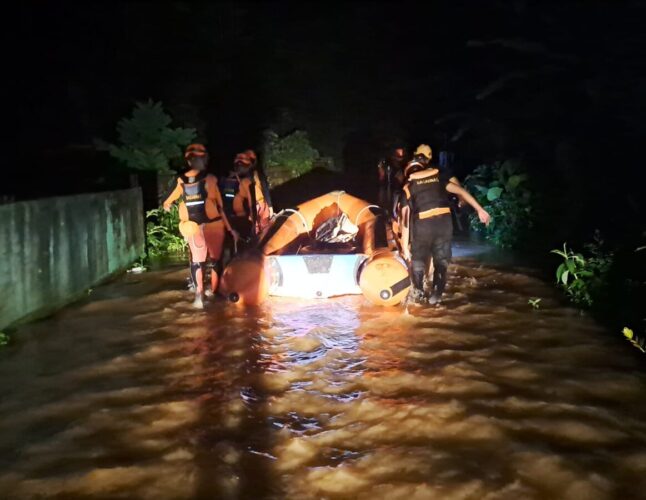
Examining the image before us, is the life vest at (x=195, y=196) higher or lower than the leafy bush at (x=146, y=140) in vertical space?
lower

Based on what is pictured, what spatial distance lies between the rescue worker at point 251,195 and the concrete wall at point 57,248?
78.8 inches

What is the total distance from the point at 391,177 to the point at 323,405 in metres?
6.56

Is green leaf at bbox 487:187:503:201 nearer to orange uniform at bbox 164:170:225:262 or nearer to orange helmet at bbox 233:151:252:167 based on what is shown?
orange helmet at bbox 233:151:252:167

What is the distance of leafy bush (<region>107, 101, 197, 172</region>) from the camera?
1336 centimetres

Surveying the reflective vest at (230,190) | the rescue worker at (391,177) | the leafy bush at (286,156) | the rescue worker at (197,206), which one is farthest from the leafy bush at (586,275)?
the leafy bush at (286,156)

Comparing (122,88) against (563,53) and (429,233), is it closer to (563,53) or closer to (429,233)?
(563,53)

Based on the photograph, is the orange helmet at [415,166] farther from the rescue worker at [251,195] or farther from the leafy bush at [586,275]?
the rescue worker at [251,195]

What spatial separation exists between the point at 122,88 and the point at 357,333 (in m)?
15.1

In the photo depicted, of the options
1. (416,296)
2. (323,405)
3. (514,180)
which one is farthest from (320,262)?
(514,180)

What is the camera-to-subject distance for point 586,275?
7863mm

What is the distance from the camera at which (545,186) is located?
488 inches

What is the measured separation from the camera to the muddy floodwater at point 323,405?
371 centimetres

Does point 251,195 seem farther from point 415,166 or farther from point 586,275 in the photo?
point 586,275

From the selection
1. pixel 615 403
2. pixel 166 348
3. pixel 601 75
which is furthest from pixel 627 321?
pixel 601 75
